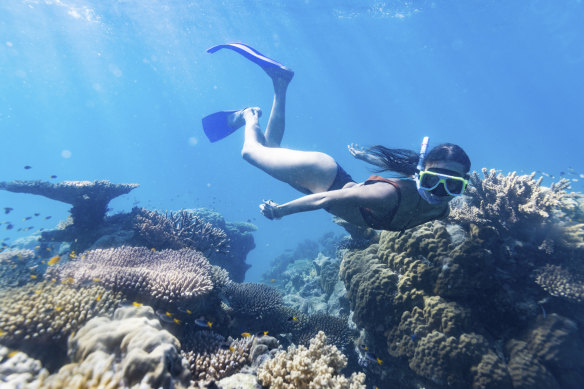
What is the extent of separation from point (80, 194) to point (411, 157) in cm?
987

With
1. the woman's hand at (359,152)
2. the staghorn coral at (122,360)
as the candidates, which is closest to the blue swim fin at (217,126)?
the woman's hand at (359,152)

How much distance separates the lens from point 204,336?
3977 mm

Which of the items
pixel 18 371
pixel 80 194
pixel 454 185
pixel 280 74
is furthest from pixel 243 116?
pixel 18 371

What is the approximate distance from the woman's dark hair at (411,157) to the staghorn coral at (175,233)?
18.7 ft

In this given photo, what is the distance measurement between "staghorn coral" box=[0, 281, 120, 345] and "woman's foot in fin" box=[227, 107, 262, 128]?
498 cm

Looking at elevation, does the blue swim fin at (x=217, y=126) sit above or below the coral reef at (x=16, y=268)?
above

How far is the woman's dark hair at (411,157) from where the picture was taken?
3580 millimetres

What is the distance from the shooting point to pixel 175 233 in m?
7.69

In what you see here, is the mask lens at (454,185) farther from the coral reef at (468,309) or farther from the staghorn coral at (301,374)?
the staghorn coral at (301,374)

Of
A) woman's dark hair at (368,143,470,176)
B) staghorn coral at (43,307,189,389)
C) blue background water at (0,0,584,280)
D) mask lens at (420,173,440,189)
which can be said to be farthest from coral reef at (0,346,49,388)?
blue background water at (0,0,584,280)

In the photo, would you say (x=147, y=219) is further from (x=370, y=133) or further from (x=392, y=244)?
(x=370, y=133)

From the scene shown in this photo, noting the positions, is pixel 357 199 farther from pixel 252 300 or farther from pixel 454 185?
pixel 252 300

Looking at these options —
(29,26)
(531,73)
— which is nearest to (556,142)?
(531,73)

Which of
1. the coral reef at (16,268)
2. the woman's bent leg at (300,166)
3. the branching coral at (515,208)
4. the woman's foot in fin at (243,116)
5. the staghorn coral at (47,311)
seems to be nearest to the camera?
the staghorn coral at (47,311)
